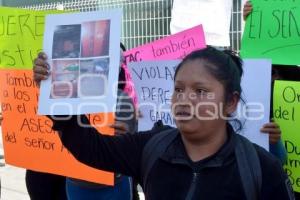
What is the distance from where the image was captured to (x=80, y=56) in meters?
2.17

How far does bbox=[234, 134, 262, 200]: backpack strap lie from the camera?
1.70m

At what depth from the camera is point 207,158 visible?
178 cm

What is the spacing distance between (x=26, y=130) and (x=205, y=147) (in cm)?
154

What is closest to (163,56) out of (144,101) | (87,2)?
(144,101)

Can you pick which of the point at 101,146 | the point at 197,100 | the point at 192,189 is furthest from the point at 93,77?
the point at 192,189

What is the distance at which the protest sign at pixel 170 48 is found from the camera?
9.61ft

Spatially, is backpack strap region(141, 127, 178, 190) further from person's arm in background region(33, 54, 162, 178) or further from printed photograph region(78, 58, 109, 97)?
printed photograph region(78, 58, 109, 97)

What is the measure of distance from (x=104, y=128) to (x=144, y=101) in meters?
0.28

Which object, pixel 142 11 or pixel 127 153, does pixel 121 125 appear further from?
pixel 142 11

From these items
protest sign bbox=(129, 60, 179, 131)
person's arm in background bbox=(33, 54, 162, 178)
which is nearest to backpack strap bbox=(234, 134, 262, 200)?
person's arm in background bbox=(33, 54, 162, 178)

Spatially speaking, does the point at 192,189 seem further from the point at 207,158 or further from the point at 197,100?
the point at 197,100

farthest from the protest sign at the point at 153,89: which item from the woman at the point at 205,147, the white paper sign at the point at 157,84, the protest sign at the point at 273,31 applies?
the woman at the point at 205,147

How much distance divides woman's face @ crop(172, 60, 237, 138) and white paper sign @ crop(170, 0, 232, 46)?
1.63 meters

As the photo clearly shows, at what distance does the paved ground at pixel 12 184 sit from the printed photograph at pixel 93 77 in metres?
3.20
